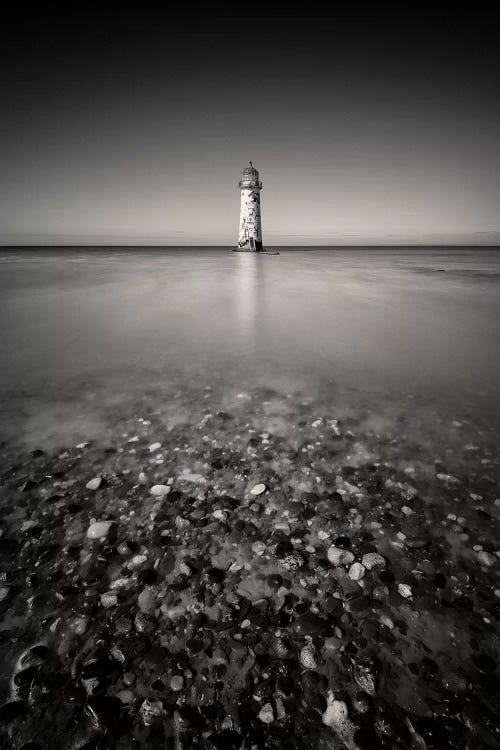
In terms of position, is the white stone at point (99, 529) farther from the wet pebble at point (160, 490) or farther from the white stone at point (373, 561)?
the white stone at point (373, 561)

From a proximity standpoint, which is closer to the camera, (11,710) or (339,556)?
(11,710)

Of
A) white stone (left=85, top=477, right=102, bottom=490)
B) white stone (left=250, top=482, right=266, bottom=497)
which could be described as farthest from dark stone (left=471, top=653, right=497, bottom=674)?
white stone (left=85, top=477, right=102, bottom=490)

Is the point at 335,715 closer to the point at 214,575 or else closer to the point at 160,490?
the point at 214,575

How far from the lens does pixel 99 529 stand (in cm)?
207

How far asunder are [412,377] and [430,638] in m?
3.67

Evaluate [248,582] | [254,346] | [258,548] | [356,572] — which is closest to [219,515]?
[258,548]

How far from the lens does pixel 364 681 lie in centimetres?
139

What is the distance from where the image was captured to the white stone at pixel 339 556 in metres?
1.90

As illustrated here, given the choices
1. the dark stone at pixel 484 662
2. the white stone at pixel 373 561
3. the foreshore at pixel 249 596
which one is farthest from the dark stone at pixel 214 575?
the dark stone at pixel 484 662

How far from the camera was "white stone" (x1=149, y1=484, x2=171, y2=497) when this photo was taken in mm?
2383

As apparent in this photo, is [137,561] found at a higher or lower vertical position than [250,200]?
lower

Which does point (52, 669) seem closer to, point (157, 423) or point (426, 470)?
point (157, 423)

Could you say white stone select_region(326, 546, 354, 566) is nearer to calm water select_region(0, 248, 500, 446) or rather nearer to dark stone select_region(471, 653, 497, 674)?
dark stone select_region(471, 653, 497, 674)

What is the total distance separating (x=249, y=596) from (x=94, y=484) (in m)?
1.39
